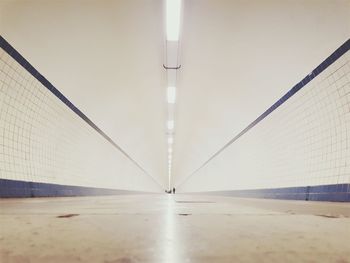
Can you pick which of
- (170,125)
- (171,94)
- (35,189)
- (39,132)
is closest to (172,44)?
(171,94)

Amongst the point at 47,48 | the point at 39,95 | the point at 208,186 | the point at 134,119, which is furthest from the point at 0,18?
the point at 208,186

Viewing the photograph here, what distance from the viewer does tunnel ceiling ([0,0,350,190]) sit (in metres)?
4.57

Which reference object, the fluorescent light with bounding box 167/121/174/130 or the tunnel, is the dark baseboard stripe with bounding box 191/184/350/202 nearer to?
the tunnel

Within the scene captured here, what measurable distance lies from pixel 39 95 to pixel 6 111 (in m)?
1.11

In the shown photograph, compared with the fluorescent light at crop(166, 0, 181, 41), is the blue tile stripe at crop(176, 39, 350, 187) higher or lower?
lower

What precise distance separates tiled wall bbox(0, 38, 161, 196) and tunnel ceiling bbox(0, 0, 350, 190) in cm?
60

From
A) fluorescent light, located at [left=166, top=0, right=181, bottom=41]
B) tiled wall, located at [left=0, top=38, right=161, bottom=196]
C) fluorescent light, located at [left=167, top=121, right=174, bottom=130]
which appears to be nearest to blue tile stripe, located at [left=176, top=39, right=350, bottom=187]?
fluorescent light, located at [left=166, top=0, right=181, bottom=41]

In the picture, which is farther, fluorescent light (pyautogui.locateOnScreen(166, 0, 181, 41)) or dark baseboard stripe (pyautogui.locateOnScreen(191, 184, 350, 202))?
fluorescent light (pyautogui.locateOnScreen(166, 0, 181, 41))

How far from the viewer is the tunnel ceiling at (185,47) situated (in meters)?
4.57

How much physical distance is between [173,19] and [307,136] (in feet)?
10.9

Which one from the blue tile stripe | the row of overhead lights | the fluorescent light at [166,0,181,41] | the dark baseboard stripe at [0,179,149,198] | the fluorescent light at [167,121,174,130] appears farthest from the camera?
the fluorescent light at [167,121,174,130]

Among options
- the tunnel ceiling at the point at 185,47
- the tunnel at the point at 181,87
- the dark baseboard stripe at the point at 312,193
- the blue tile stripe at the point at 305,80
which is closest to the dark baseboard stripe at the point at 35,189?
the tunnel at the point at 181,87

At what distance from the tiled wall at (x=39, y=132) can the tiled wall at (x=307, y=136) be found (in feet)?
16.3

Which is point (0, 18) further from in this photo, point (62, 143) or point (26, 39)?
point (62, 143)
